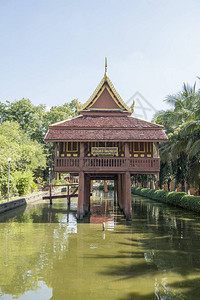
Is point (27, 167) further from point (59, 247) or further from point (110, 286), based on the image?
point (110, 286)

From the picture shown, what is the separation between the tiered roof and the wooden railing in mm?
1526

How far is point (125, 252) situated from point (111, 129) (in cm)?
970

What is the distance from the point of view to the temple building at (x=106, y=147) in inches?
692

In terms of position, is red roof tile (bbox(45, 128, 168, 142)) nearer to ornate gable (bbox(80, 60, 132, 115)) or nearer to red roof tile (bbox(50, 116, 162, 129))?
red roof tile (bbox(50, 116, 162, 129))

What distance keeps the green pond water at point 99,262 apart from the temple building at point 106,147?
3768 mm

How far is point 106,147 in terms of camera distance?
18.5 meters

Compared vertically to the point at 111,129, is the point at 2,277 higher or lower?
lower

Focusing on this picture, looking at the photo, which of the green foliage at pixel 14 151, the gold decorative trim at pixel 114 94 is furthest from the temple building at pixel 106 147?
the green foliage at pixel 14 151

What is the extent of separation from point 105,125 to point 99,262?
1102 cm

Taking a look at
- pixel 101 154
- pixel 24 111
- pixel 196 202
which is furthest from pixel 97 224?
pixel 24 111

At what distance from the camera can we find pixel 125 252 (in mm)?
10648

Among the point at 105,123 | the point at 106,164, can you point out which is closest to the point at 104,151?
the point at 106,164

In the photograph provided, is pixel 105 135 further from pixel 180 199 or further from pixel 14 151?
pixel 14 151

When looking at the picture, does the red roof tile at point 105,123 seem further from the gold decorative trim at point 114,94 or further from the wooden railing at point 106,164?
the wooden railing at point 106,164
